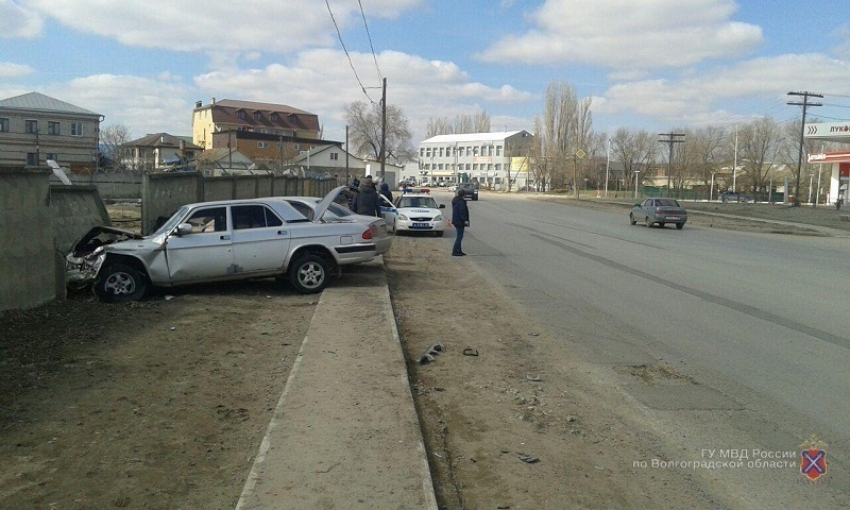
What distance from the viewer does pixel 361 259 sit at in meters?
11.5

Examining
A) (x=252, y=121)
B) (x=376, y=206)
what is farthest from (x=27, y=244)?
(x=252, y=121)

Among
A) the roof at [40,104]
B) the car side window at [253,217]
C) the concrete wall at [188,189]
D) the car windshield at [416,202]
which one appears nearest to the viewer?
the car side window at [253,217]

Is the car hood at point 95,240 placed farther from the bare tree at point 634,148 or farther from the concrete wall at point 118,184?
the bare tree at point 634,148

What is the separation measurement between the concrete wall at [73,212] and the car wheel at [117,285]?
164cm

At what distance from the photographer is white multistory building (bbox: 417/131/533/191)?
128m

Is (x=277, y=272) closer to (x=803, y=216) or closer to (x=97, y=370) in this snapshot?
(x=97, y=370)

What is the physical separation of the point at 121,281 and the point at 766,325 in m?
9.54

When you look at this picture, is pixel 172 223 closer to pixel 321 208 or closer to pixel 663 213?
pixel 321 208

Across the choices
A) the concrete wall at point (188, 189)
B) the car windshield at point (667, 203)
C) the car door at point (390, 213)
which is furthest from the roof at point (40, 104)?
the car windshield at point (667, 203)

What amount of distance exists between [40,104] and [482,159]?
9463 centimetres

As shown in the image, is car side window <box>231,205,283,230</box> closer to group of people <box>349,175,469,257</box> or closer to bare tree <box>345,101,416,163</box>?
group of people <box>349,175,469,257</box>

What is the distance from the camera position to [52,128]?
167 feet

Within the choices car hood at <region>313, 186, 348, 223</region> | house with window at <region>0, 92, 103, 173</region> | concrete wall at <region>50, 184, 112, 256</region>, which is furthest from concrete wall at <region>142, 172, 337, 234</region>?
house with window at <region>0, 92, 103, 173</region>

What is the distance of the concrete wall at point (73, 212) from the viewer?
472 inches
